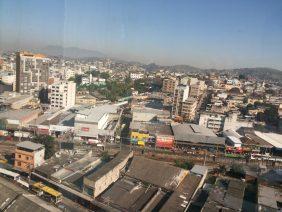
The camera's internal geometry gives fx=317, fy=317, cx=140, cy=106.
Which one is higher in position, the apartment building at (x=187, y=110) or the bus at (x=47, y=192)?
the apartment building at (x=187, y=110)

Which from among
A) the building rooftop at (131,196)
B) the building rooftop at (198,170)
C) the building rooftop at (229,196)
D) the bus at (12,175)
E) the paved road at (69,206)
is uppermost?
the building rooftop at (198,170)

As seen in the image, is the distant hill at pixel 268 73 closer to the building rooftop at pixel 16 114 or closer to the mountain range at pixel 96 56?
the mountain range at pixel 96 56

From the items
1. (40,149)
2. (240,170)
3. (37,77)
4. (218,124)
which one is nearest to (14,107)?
(37,77)

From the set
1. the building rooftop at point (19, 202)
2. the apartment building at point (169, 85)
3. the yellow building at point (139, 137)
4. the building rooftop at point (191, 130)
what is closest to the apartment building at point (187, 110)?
the building rooftop at point (191, 130)

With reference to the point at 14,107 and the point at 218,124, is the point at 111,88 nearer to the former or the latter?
the point at 14,107

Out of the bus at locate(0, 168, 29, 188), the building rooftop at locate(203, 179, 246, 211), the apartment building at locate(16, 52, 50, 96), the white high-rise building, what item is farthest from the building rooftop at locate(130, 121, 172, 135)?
the apartment building at locate(16, 52, 50, 96)

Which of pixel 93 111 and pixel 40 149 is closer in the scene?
pixel 40 149

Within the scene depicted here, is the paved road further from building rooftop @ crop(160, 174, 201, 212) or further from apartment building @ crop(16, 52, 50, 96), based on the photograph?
apartment building @ crop(16, 52, 50, 96)
